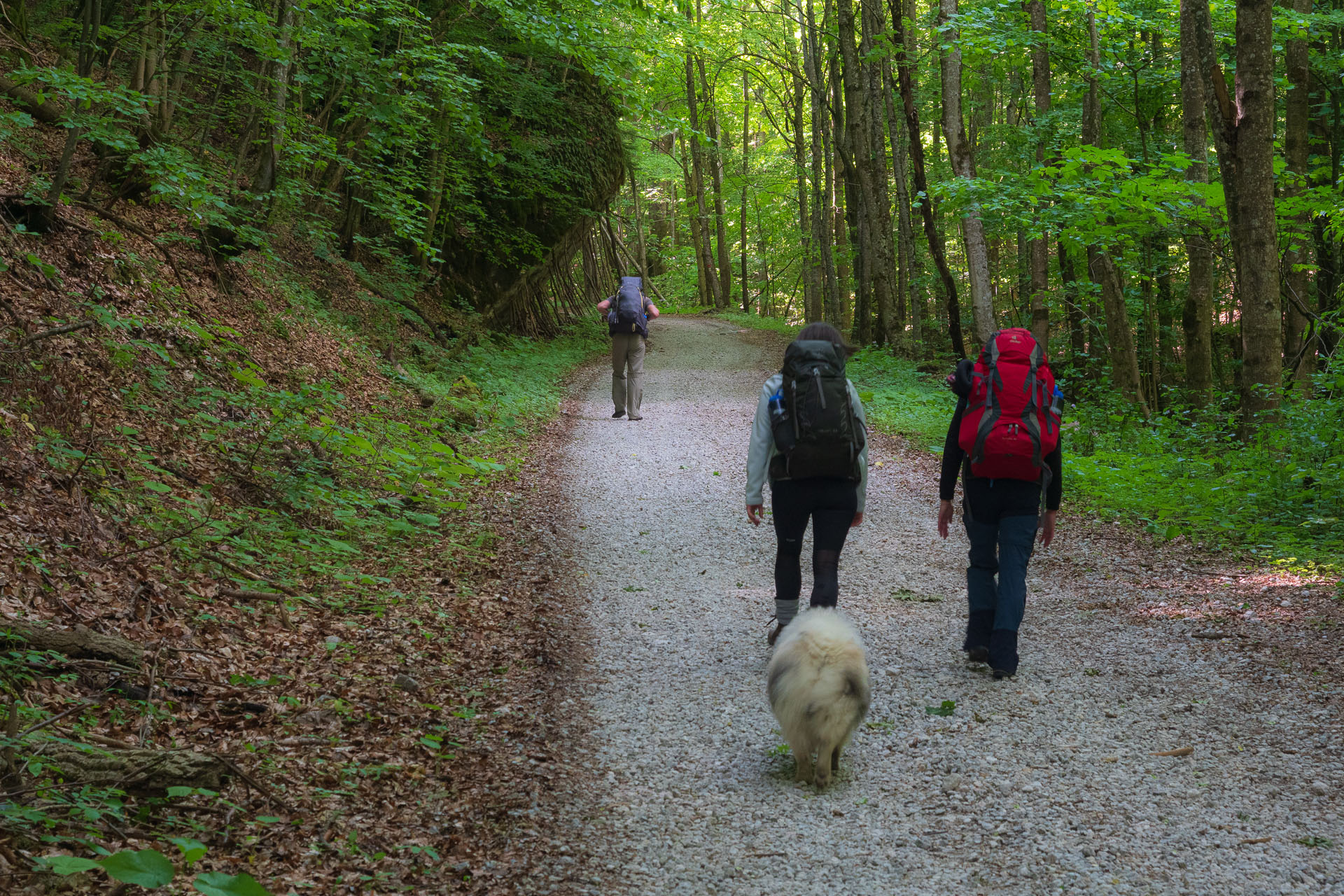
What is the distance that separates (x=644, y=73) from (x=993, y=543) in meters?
14.0

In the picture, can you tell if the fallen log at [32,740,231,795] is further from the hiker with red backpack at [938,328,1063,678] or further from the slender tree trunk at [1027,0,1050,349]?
the slender tree trunk at [1027,0,1050,349]

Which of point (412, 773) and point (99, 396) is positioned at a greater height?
point (99, 396)

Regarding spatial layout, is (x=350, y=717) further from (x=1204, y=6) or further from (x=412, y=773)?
(x=1204, y=6)

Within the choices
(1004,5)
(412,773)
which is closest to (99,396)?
(412,773)

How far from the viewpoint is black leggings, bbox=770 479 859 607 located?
499 centimetres

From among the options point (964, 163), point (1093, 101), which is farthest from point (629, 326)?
point (1093, 101)

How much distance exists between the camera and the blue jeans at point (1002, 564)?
197 inches

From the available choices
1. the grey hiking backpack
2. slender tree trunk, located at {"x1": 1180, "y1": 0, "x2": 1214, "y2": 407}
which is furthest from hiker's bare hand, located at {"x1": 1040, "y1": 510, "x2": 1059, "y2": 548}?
slender tree trunk, located at {"x1": 1180, "y1": 0, "x2": 1214, "y2": 407}

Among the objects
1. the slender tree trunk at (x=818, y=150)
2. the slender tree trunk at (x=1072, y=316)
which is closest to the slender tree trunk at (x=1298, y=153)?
the slender tree trunk at (x=1072, y=316)

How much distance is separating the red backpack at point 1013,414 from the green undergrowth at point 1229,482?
10.8 feet

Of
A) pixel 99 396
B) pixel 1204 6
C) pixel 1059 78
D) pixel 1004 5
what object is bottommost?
pixel 99 396

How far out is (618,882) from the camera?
10.9ft

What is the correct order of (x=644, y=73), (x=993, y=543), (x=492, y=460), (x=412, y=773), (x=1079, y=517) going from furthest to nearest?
(x=644, y=73)
(x=492, y=460)
(x=1079, y=517)
(x=993, y=543)
(x=412, y=773)

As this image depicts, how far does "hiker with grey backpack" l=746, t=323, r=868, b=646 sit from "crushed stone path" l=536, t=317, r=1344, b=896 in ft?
2.64
